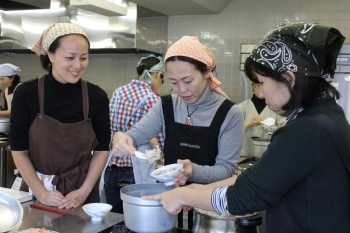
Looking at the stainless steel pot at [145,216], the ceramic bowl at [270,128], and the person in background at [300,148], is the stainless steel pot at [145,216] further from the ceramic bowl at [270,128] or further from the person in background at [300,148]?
the ceramic bowl at [270,128]

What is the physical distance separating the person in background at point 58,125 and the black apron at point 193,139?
1.20ft

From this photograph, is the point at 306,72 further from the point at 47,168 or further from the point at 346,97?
the point at 346,97

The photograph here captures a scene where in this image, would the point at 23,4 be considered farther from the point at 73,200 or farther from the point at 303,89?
the point at 303,89

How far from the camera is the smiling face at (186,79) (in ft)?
5.46

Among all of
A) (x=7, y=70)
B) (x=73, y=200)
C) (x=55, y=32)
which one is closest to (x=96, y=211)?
(x=73, y=200)

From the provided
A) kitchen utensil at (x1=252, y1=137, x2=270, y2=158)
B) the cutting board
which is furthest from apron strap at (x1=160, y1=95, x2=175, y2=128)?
kitchen utensil at (x1=252, y1=137, x2=270, y2=158)

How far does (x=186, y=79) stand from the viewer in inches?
65.9

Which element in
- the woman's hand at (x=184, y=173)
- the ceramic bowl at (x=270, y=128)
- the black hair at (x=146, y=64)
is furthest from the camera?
the ceramic bowl at (x=270, y=128)

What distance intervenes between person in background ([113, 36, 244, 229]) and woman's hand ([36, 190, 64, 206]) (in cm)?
33

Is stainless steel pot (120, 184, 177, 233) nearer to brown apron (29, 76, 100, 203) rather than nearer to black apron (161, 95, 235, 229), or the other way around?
black apron (161, 95, 235, 229)

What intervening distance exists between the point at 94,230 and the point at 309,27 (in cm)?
102

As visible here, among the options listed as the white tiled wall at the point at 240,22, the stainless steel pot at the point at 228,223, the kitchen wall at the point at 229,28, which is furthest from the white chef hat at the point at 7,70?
the stainless steel pot at the point at 228,223

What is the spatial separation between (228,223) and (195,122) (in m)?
0.60

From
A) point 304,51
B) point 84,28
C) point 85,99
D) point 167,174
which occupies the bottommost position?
point 167,174
